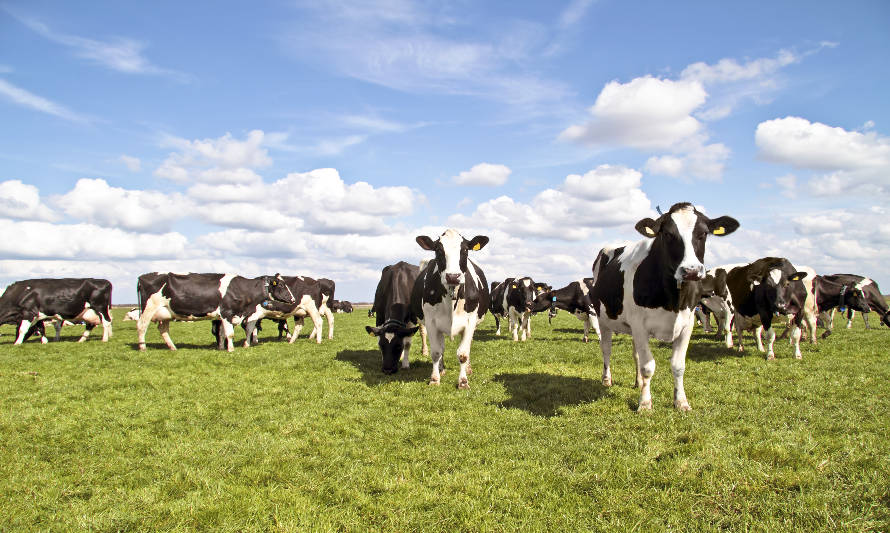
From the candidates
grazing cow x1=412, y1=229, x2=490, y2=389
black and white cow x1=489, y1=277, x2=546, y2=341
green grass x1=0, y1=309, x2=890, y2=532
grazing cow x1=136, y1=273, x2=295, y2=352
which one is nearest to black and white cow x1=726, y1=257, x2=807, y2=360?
green grass x1=0, y1=309, x2=890, y2=532

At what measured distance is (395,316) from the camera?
1182 cm

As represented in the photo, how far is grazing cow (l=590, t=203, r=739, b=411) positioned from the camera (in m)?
6.67

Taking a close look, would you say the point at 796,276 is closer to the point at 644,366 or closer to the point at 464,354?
the point at 644,366

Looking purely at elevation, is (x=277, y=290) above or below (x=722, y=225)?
below

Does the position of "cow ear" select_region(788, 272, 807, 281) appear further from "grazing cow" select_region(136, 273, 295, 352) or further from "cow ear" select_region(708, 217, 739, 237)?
"grazing cow" select_region(136, 273, 295, 352)

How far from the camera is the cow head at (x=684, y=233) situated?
6.33 m

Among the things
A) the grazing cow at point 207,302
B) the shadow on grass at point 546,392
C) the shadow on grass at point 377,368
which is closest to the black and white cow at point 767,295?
the shadow on grass at point 546,392

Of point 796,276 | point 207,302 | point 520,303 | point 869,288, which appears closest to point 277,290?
point 207,302

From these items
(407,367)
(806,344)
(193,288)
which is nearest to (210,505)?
(407,367)

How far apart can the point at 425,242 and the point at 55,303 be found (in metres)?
18.2

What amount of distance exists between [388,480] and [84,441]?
5049 millimetres

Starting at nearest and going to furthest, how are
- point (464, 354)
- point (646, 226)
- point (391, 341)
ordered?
point (646, 226)
point (464, 354)
point (391, 341)

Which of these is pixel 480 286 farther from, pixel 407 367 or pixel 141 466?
pixel 141 466

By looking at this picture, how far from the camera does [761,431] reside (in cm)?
629
